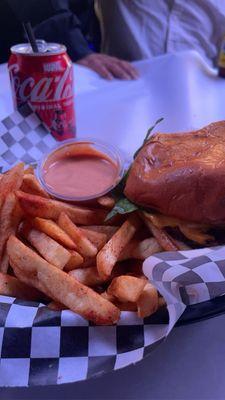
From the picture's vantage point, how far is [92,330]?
100 cm

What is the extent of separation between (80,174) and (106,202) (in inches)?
9.4

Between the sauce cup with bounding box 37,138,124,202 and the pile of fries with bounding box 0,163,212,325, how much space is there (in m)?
0.06

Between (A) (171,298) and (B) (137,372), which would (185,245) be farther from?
(B) (137,372)

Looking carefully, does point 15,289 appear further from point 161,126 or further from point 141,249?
point 161,126

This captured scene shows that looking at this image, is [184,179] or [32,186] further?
[32,186]

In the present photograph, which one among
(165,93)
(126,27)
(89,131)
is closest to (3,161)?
(89,131)

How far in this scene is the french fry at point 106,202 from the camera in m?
1.32

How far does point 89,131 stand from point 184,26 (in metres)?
1.86

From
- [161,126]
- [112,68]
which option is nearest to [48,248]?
[161,126]

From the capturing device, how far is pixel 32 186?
53.0 inches

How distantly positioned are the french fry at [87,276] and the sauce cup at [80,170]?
30 cm

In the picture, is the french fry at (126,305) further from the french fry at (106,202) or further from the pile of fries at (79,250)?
the french fry at (106,202)

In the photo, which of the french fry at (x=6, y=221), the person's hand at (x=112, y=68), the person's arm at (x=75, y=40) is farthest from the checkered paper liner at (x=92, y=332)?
the person's hand at (x=112, y=68)

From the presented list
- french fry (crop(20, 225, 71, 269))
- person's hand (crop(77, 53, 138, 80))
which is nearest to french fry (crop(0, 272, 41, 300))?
french fry (crop(20, 225, 71, 269))
